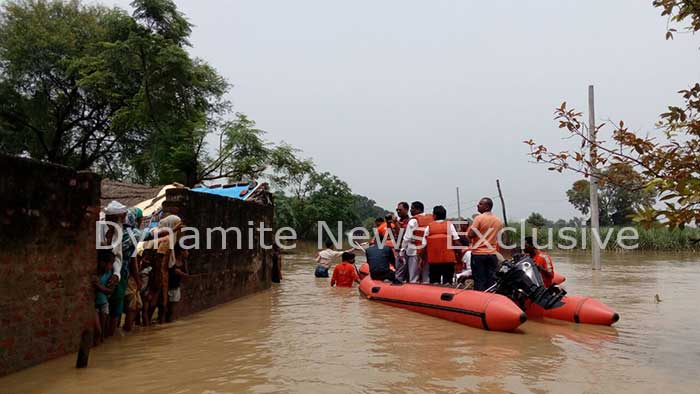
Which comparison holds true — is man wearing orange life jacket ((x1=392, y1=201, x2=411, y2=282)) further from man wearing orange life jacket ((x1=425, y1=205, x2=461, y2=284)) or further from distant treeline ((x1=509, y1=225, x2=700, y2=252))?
distant treeline ((x1=509, y1=225, x2=700, y2=252))

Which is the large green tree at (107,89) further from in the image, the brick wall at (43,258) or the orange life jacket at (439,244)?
the brick wall at (43,258)

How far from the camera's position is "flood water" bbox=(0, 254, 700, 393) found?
15.8 feet

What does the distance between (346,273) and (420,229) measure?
419 cm

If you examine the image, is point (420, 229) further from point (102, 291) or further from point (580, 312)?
point (102, 291)

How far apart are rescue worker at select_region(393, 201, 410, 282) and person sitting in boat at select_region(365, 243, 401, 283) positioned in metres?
0.24

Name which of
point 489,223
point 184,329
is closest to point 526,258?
point 489,223

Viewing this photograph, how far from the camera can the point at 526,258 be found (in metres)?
8.10

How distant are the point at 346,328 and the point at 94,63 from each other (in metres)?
19.7

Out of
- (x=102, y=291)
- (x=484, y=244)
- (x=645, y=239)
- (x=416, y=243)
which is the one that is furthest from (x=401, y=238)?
(x=645, y=239)

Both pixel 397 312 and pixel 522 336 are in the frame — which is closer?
pixel 522 336

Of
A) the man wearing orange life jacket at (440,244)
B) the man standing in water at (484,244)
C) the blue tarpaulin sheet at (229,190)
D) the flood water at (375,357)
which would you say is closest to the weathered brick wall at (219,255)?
the flood water at (375,357)

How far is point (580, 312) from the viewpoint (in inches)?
322

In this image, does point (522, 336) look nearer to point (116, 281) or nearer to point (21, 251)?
point (116, 281)

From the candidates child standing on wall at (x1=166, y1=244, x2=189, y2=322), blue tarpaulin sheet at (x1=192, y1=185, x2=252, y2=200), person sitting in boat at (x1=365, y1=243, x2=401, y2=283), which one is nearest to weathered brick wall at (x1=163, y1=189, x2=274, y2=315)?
child standing on wall at (x1=166, y1=244, x2=189, y2=322)
